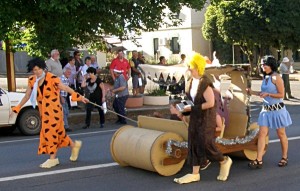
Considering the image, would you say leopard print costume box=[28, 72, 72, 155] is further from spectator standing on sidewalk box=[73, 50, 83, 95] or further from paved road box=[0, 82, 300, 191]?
spectator standing on sidewalk box=[73, 50, 83, 95]

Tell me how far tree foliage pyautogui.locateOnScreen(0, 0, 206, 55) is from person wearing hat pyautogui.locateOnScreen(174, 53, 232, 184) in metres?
7.99

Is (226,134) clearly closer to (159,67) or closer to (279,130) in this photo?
(279,130)

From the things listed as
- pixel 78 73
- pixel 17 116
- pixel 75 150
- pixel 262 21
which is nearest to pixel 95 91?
pixel 17 116

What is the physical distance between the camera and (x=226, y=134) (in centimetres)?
855

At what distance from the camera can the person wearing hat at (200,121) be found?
708 cm

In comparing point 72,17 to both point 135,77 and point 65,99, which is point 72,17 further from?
point 135,77

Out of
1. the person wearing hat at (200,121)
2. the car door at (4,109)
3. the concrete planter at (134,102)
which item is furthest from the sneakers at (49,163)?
the concrete planter at (134,102)

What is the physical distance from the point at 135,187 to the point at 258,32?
87.7 ft

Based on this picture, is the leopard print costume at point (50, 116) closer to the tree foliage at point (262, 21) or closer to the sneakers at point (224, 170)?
the sneakers at point (224, 170)

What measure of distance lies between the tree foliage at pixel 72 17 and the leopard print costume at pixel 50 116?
6186mm

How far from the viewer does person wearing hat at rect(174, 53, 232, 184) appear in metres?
7.08

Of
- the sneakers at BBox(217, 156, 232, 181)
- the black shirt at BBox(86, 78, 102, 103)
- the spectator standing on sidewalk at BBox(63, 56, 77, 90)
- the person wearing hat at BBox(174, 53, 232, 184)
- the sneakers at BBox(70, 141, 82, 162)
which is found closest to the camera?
the person wearing hat at BBox(174, 53, 232, 184)

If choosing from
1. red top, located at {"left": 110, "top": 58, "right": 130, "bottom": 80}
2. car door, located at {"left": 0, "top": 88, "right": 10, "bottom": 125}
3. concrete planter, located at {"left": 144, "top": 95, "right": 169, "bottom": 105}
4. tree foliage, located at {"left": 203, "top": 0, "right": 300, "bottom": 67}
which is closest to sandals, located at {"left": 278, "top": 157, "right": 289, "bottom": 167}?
car door, located at {"left": 0, "top": 88, "right": 10, "bottom": 125}

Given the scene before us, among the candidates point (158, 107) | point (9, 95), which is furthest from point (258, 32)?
point (9, 95)
